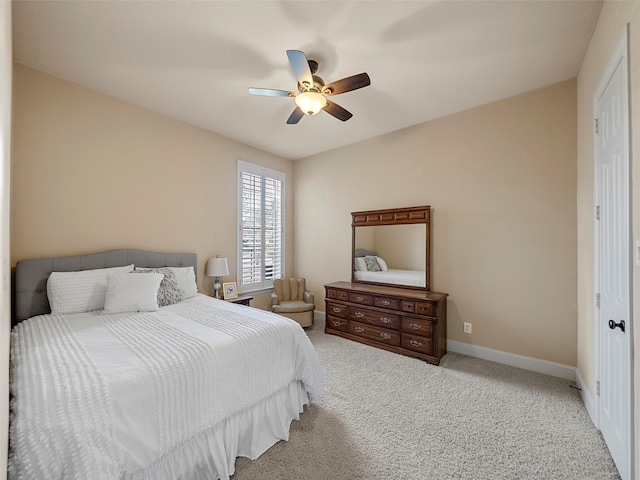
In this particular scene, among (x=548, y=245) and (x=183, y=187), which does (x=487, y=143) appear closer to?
(x=548, y=245)

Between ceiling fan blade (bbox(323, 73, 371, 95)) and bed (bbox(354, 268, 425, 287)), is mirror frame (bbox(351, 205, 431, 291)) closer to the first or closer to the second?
bed (bbox(354, 268, 425, 287))

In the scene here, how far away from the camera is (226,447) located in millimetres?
1593

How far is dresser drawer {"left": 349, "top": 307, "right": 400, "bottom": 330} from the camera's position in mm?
3292

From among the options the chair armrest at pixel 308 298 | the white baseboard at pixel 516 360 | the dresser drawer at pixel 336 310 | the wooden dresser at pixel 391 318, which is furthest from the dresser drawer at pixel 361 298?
the white baseboard at pixel 516 360

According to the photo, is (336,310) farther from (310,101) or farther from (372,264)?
(310,101)

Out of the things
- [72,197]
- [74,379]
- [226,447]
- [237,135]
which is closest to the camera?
[74,379]

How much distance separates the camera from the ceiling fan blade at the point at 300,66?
1828 millimetres

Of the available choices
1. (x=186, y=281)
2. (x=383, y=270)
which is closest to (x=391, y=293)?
(x=383, y=270)

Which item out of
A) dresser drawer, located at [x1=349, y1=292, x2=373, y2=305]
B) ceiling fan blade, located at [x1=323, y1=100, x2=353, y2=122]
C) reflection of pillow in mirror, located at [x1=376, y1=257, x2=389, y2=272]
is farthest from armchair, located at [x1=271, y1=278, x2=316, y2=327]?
ceiling fan blade, located at [x1=323, y1=100, x2=353, y2=122]

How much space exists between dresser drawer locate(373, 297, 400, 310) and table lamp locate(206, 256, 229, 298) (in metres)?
1.97

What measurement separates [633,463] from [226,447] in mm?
2063

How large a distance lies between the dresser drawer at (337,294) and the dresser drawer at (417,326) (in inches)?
33.2

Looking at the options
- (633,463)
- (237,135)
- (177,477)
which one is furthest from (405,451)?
(237,135)

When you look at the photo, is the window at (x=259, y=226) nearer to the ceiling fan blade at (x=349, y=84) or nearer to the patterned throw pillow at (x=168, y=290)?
the patterned throw pillow at (x=168, y=290)
